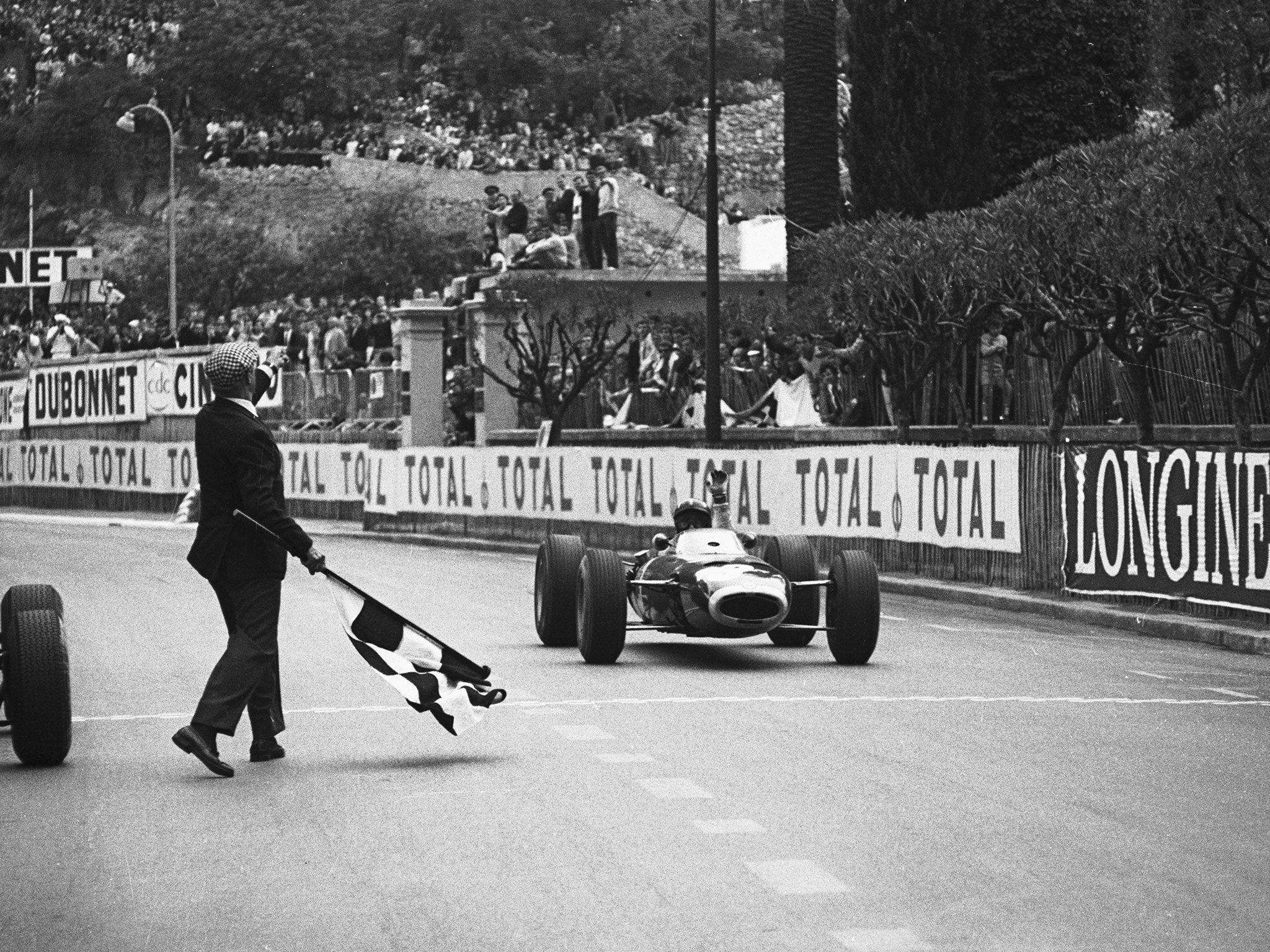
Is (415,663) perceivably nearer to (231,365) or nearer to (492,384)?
(231,365)

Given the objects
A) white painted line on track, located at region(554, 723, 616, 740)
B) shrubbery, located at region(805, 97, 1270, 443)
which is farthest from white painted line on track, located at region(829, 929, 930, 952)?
shrubbery, located at region(805, 97, 1270, 443)

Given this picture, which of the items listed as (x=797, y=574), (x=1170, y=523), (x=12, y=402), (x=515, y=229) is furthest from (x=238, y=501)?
(x=12, y=402)

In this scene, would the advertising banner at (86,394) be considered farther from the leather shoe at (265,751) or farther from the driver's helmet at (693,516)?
the leather shoe at (265,751)

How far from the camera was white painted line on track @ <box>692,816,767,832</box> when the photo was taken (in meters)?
8.90

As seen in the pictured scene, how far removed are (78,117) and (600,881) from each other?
99019 mm

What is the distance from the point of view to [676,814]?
9305mm

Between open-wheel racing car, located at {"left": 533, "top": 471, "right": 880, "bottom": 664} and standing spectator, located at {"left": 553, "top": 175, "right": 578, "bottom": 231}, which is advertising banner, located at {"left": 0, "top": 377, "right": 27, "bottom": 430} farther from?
open-wheel racing car, located at {"left": 533, "top": 471, "right": 880, "bottom": 664}

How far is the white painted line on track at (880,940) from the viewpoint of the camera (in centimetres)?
691

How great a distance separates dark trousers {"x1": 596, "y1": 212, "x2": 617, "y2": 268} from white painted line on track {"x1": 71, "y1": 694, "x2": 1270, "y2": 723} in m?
28.8

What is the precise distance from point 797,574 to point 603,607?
1806 mm

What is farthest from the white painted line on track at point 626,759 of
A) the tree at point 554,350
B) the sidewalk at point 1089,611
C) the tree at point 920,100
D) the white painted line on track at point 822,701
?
A: the tree at point 554,350

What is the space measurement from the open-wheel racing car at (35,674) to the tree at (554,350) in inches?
1009

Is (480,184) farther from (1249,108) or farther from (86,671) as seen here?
(86,671)

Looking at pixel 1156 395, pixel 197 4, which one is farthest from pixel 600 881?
pixel 197 4
